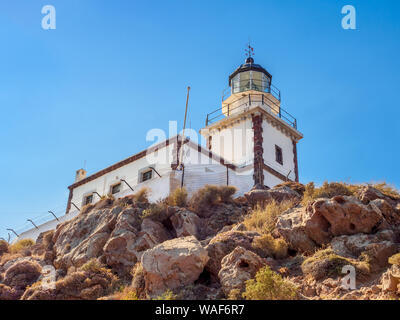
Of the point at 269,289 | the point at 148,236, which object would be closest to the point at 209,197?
the point at 148,236

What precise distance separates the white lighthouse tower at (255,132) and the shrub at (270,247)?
1226 cm

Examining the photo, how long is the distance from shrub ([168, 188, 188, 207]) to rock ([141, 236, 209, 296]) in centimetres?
827

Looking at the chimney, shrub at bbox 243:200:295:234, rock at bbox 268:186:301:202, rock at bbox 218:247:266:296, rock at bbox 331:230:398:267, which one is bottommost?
rock at bbox 218:247:266:296

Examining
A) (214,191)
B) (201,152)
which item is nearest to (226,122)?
(201,152)

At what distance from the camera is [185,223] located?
20906 millimetres

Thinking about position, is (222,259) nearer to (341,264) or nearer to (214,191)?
(341,264)

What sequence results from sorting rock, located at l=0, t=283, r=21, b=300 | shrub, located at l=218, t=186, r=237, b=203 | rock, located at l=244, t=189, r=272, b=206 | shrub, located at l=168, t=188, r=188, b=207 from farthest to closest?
shrub, located at l=218, t=186, r=237, b=203, shrub, located at l=168, t=188, r=188, b=207, rock, located at l=244, t=189, r=272, b=206, rock, located at l=0, t=283, r=21, b=300

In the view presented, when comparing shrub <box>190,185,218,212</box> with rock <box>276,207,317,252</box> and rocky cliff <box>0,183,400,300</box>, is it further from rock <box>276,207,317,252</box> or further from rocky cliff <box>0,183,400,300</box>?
rock <box>276,207,317,252</box>

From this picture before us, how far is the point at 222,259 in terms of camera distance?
15.4m

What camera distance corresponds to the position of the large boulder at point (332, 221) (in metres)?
16.0

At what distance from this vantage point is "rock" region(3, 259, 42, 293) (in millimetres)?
19719

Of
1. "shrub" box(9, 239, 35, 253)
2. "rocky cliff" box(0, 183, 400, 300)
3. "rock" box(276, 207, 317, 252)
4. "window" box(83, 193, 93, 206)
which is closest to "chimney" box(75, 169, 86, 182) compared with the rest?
"window" box(83, 193, 93, 206)

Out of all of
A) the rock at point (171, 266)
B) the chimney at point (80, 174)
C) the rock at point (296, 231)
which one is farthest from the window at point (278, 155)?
the rock at point (171, 266)

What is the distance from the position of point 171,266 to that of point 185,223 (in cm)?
601
